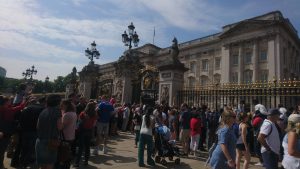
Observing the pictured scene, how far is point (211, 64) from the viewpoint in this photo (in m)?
54.2

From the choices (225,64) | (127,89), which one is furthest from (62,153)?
(225,64)

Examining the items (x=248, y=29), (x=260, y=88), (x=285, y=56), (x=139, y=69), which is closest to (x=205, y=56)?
(x=248, y=29)

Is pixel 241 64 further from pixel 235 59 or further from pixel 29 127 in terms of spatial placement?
pixel 29 127

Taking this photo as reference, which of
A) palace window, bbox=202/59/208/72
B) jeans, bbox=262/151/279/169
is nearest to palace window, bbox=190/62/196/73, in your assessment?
palace window, bbox=202/59/208/72

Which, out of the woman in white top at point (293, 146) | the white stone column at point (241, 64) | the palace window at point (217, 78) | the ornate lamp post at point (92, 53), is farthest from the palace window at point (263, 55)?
the woman in white top at point (293, 146)

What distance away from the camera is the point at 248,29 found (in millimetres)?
45688

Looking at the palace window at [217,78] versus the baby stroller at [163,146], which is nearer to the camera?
the baby stroller at [163,146]

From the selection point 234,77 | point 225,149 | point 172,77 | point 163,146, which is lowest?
point 163,146

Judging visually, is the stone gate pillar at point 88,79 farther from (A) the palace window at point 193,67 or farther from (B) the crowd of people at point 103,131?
(A) the palace window at point 193,67

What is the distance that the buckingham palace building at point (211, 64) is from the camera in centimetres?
1680

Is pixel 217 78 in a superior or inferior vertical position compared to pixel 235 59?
inferior

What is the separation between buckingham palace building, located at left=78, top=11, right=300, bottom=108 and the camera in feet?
55.1

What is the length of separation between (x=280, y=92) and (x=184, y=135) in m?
4.70

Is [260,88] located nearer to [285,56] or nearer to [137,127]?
[137,127]
